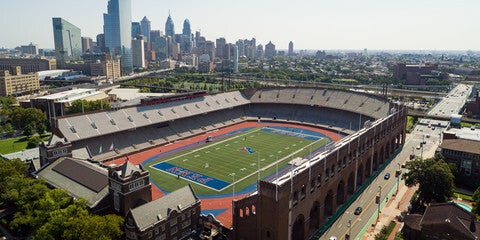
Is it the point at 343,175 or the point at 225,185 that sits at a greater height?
the point at 343,175

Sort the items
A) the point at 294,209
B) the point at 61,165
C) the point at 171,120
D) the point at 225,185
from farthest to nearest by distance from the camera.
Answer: the point at 171,120
the point at 225,185
the point at 61,165
the point at 294,209

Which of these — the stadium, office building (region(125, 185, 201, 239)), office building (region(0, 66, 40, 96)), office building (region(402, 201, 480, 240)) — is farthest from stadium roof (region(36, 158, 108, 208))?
office building (region(0, 66, 40, 96))

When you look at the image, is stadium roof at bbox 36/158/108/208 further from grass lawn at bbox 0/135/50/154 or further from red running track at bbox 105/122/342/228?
grass lawn at bbox 0/135/50/154

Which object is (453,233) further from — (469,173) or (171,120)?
(171,120)

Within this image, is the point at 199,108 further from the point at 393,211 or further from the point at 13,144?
the point at 393,211

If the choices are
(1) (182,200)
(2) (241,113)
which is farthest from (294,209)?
(2) (241,113)

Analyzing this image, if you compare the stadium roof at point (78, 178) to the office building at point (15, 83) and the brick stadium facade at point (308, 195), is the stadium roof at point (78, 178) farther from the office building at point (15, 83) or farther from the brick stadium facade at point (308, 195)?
the office building at point (15, 83)

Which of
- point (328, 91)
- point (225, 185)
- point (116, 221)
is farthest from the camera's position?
point (328, 91)
